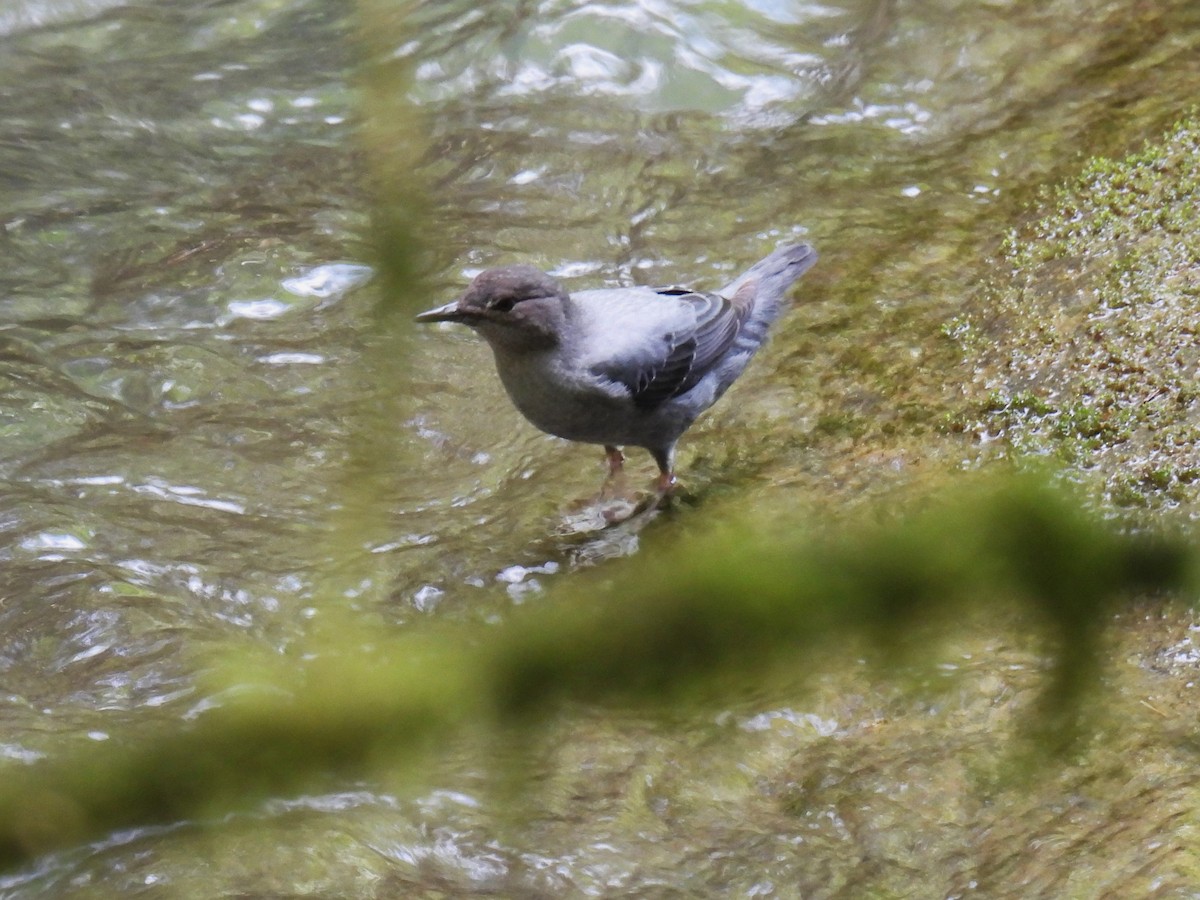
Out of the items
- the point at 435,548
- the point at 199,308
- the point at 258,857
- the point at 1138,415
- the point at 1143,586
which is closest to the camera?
the point at 1143,586

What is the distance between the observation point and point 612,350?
4.39 metres

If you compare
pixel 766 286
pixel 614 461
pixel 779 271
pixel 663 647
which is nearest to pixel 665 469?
pixel 614 461

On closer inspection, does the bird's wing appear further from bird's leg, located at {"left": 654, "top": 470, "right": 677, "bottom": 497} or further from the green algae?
the green algae

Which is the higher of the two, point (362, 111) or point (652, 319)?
point (362, 111)

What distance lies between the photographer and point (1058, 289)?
4586 mm

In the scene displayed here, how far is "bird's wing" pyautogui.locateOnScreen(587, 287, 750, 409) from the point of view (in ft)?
14.4

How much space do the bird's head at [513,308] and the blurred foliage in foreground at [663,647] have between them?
301cm

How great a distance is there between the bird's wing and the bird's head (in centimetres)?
25

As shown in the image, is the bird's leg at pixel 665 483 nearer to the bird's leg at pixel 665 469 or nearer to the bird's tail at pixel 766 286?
the bird's leg at pixel 665 469

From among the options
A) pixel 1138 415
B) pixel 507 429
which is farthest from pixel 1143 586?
pixel 507 429

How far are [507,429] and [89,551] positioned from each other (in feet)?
5.66

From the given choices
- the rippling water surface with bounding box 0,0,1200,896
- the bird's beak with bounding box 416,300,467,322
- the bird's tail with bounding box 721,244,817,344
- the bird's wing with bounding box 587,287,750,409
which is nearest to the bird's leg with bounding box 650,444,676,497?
the rippling water surface with bounding box 0,0,1200,896

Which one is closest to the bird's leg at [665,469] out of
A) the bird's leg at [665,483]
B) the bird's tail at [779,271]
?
the bird's leg at [665,483]

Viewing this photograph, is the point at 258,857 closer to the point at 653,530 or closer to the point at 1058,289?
the point at 653,530
